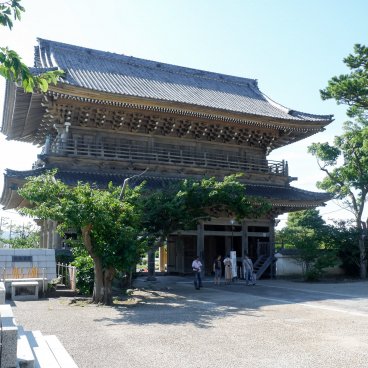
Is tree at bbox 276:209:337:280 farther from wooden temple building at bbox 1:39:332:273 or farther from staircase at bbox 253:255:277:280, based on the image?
wooden temple building at bbox 1:39:332:273

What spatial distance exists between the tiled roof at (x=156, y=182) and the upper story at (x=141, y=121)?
1.68 feet

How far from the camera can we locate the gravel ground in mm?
6367

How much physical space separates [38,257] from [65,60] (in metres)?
12.6

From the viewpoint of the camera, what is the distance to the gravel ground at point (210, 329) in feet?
20.9

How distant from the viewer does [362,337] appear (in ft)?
25.9

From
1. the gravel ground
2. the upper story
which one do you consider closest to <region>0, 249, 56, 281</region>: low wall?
the gravel ground

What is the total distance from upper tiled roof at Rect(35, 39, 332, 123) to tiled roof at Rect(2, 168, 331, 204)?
13.4 feet

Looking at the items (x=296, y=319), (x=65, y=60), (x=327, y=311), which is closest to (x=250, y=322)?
(x=296, y=319)

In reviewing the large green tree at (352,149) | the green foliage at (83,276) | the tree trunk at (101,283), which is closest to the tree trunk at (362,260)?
the large green tree at (352,149)

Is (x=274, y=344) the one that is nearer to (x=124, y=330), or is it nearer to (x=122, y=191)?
(x=124, y=330)

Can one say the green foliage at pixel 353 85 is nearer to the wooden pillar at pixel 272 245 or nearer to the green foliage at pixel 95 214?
the wooden pillar at pixel 272 245

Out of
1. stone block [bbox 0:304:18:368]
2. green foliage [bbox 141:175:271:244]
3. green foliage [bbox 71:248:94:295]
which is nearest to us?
stone block [bbox 0:304:18:368]

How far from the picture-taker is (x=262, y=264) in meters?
22.6

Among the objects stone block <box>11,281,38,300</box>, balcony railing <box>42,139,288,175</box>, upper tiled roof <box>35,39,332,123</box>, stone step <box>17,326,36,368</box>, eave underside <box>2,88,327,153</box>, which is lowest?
stone block <box>11,281,38,300</box>
